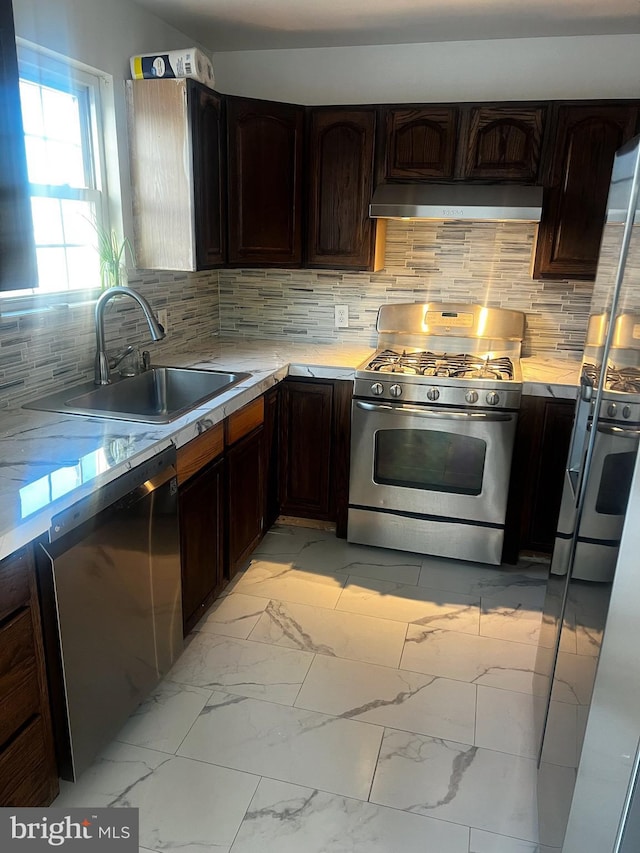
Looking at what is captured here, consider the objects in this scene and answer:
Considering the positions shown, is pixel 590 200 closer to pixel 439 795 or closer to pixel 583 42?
pixel 583 42

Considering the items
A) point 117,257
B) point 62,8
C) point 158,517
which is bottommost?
point 158,517

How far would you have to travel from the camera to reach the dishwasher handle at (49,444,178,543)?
1.50m

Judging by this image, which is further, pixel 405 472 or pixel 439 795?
pixel 405 472

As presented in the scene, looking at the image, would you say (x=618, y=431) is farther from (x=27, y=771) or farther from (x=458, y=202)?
(x=458, y=202)

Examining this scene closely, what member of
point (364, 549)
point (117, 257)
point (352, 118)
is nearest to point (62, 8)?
point (117, 257)

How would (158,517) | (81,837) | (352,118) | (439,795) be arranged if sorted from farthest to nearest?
(352,118), (158,517), (439,795), (81,837)

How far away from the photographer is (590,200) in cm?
288

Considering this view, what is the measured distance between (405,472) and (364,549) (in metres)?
0.47

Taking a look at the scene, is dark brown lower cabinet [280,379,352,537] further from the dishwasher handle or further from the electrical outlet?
the dishwasher handle

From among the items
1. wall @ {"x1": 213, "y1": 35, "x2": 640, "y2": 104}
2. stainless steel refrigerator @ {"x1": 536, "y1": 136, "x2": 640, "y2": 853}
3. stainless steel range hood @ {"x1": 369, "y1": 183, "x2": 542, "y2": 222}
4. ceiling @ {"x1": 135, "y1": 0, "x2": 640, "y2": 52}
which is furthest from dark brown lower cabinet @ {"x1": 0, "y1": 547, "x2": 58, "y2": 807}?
wall @ {"x1": 213, "y1": 35, "x2": 640, "y2": 104}

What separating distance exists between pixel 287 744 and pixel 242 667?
39 centimetres

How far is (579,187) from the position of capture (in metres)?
2.88

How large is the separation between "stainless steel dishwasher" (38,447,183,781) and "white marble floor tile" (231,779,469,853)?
0.49 metres

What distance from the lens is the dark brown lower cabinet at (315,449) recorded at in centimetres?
308
